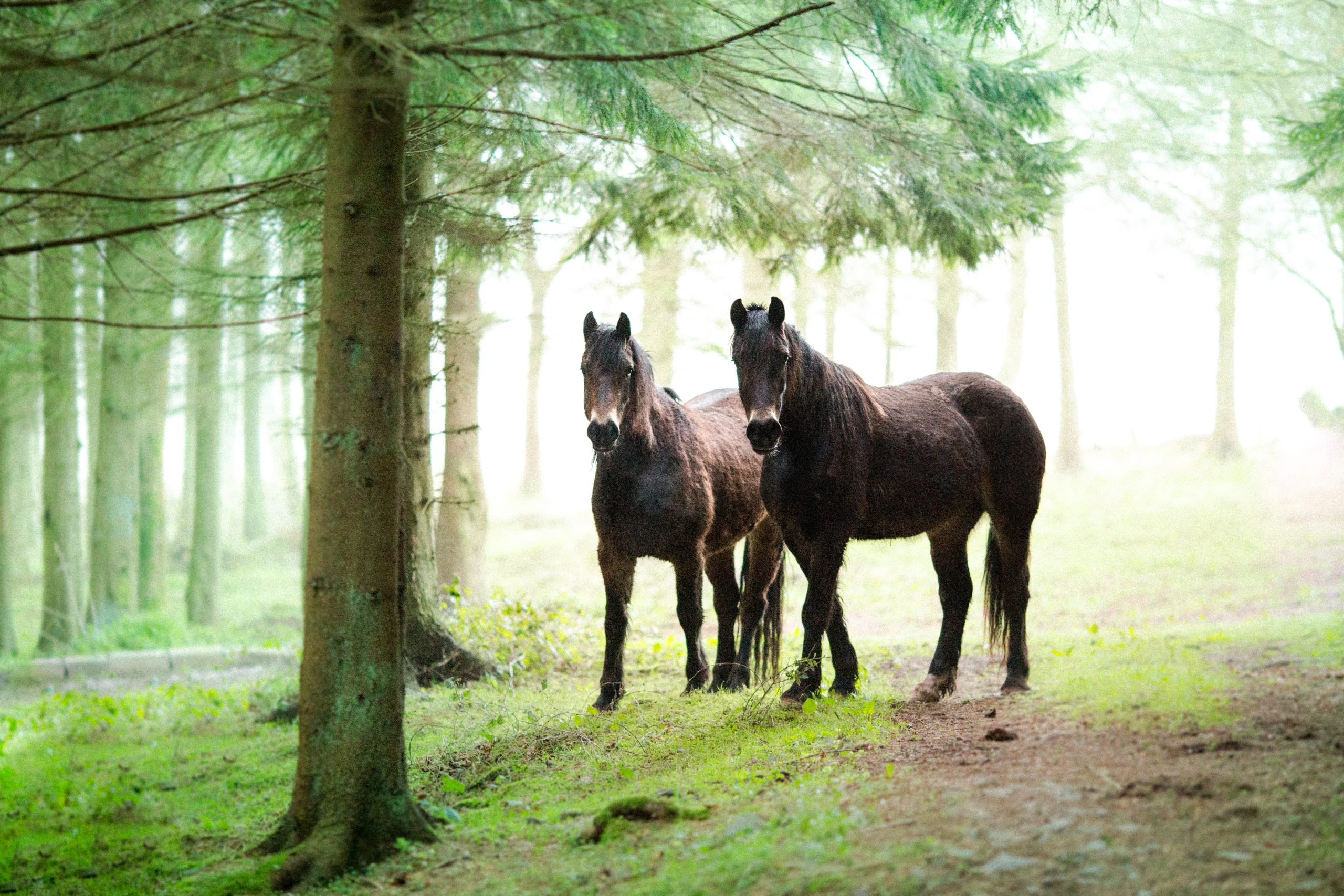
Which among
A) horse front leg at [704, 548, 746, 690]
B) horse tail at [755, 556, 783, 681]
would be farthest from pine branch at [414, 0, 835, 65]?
horse tail at [755, 556, 783, 681]

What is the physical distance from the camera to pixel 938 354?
17.4 metres

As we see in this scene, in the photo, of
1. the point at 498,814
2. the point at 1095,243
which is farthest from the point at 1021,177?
the point at 1095,243

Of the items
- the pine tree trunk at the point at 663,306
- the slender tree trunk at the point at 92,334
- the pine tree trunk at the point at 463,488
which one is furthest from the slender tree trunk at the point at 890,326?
the slender tree trunk at the point at 92,334

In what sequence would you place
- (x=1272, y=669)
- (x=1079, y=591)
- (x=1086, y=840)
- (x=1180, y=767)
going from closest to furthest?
(x=1086, y=840), (x=1180, y=767), (x=1272, y=669), (x=1079, y=591)

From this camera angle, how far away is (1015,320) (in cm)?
1986

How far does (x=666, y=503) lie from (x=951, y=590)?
2077mm

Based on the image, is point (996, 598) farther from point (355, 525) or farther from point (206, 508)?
A: point (206, 508)

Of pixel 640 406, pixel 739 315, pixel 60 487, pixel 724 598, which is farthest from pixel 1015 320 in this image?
pixel 60 487

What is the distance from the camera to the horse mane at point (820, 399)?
595 cm

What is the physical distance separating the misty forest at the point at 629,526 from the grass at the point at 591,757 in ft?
0.13

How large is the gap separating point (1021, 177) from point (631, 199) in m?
3.12

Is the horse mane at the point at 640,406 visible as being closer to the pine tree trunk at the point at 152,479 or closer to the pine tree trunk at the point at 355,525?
the pine tree trunk at the point at 355,525

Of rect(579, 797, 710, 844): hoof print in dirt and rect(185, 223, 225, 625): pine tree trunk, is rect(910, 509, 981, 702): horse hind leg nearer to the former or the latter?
rect(579, 797, 710, 844): hoof print in dirt

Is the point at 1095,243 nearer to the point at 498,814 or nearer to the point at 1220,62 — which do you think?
the point at 1220,62
